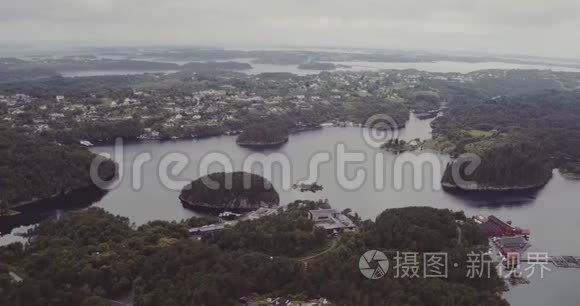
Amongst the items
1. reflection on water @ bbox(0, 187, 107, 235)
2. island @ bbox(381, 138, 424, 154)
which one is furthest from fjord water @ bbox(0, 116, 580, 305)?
island @ bbox(381, 138, 424, 154)

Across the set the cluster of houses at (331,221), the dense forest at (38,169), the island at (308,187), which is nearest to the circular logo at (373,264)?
the cluster of houses at (331,221)

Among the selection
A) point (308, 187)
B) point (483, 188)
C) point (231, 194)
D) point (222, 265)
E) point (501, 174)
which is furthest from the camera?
point (501, 174)

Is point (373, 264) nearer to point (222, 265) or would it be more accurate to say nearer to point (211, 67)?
point (222, 265)

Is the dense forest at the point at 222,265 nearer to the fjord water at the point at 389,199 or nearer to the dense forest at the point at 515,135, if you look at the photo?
the fjord water at the point at 389,199

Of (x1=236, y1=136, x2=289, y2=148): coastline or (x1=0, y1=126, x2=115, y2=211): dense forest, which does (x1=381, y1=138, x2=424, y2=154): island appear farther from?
(x1=0, y1=126, x2=115, y2=211): dense forest

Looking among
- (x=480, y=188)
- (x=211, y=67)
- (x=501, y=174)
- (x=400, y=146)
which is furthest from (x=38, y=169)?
(x=211, y=67)

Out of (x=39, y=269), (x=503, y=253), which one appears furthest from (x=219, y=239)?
(x=503, y=253)
